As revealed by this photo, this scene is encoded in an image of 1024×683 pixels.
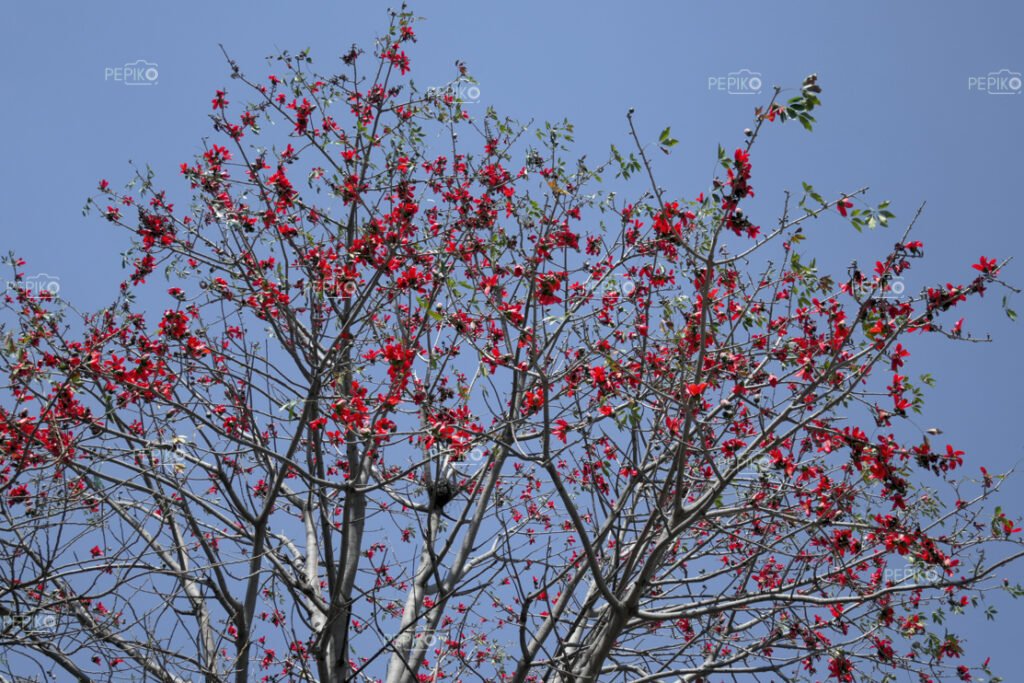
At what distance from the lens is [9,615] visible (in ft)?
16.6

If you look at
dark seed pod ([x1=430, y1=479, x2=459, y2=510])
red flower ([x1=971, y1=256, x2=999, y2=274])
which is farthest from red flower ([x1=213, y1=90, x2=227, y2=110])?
red flower ([x1=971, y1=256, x2=999, y2=274])

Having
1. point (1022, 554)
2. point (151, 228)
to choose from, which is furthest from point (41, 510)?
point (1022, 554)

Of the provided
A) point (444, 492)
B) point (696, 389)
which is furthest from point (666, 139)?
point (444, 492)

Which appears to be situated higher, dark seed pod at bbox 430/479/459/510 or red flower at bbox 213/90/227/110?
red flower at bbox 213/90/227/110

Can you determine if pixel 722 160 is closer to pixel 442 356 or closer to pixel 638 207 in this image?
pixel 638 207

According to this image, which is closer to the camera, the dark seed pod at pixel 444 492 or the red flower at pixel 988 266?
the red flower at pixel 988 266

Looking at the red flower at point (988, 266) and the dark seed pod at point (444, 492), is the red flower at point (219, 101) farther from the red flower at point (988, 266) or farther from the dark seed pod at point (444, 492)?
the red flower at point (988, 266)

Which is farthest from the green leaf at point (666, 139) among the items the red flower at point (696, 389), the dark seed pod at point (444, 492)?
the dark seed pod at point (444, 492)

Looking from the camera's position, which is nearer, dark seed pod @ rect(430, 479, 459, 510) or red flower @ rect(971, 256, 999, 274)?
red flower @ rect(971, 256, 999, 274)

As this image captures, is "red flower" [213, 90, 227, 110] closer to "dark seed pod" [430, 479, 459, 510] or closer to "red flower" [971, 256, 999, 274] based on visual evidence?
"dark seed pod" [430, 479, 459, 510]

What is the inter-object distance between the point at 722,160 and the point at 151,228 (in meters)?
4.63

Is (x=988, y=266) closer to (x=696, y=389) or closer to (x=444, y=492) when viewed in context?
(x=696, y=389)

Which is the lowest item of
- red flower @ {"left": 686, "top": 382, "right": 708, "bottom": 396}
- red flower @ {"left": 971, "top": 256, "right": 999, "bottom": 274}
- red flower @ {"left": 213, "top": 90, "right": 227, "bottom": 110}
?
red flower @ {"left": 686, "top": 382, "right": 708, "bottom": 396}

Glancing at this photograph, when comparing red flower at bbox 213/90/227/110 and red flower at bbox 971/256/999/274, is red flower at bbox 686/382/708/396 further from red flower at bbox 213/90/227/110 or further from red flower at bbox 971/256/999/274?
red flower at bbox 213/90/227/110
